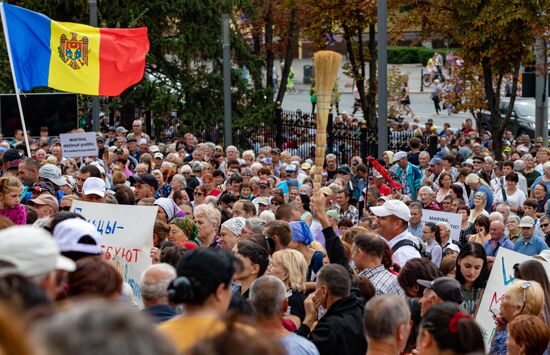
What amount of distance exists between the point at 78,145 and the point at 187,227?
24.2 feet

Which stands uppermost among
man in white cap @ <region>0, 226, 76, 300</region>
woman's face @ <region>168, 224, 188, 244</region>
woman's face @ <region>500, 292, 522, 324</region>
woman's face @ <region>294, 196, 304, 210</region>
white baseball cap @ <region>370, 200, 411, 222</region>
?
man in white cap @ <region>0, 226, 76, 300</region>

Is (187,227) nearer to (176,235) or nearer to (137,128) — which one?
(176,235)

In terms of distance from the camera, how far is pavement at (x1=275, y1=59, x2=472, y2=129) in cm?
4417

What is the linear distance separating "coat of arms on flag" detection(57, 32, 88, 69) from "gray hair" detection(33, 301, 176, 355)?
46.0 ft

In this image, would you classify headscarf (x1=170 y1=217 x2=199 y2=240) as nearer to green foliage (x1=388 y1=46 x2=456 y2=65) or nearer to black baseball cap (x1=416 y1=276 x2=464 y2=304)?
black baseball cap (x1=416 y1=276 x2=464 y2=304)

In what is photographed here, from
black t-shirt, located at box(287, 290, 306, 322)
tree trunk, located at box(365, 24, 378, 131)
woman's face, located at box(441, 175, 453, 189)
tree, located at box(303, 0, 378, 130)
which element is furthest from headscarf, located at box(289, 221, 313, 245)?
tree trunk, located at box(365, 24, 378, 131)

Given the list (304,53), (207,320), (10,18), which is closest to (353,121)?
(10,18)

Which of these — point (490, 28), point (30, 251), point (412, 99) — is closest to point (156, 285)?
point (30, 251)

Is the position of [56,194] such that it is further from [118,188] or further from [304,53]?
[304,53]

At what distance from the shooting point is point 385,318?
5.70 m

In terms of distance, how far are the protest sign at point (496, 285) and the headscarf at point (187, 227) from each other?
2.96 meters

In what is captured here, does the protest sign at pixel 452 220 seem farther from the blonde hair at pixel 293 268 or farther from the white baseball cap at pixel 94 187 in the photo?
the blonde hair at pixel 293 268

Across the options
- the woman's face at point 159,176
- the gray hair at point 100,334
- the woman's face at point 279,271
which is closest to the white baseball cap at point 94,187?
the woman's face at point 279,271

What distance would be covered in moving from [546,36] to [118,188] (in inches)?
482
